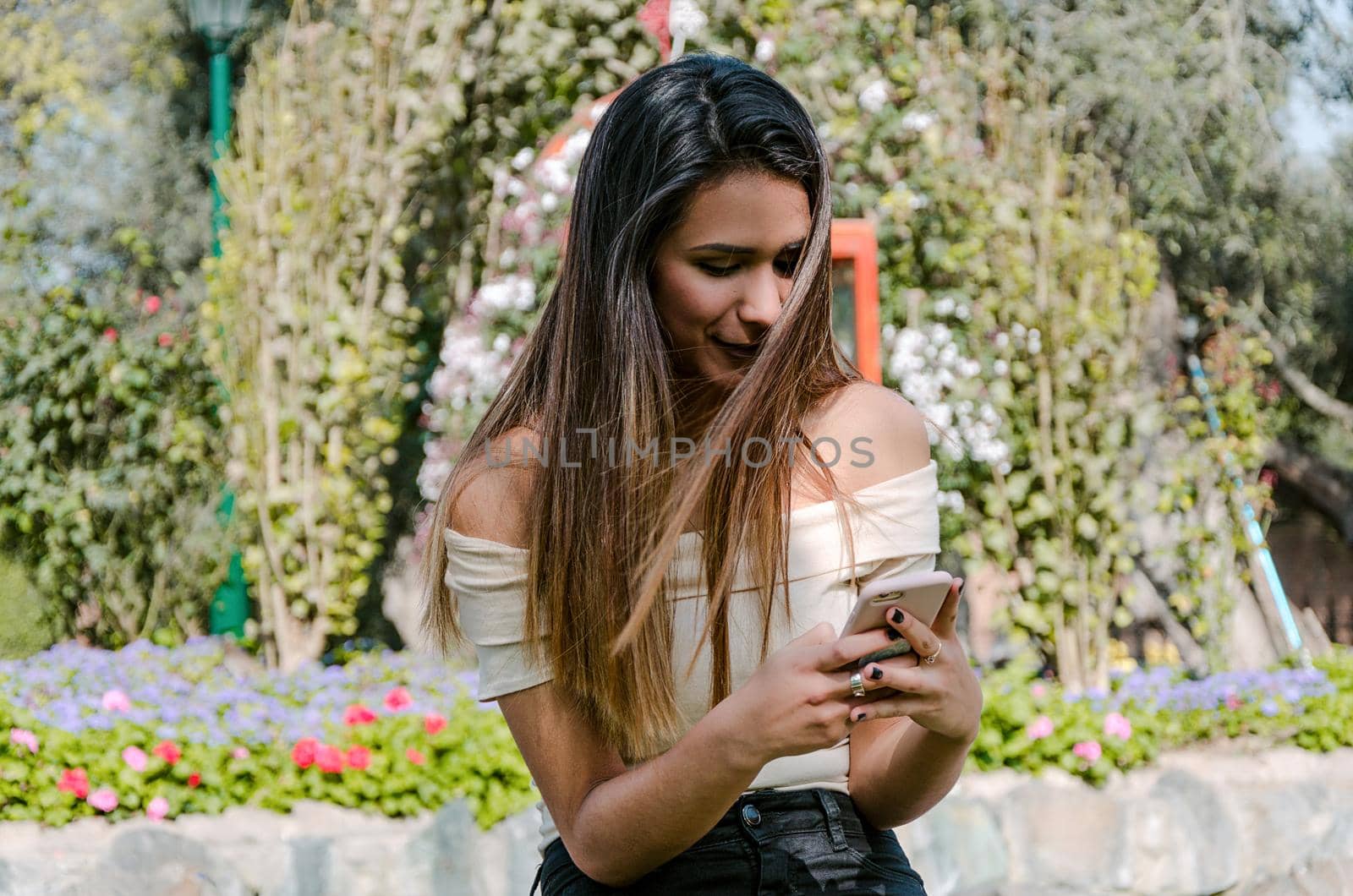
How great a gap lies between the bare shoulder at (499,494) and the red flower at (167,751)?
2512mm

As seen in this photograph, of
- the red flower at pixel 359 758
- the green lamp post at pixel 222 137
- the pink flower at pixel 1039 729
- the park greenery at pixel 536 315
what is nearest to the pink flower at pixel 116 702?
the park greenery at pixel 536 315

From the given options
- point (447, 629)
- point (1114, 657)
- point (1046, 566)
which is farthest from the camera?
point (1114, 657)

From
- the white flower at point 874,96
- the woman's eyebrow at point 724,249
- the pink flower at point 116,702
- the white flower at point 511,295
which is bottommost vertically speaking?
the pink flower at point 116,702

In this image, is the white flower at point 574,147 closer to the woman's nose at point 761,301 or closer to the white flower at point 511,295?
the white flower at point 511,295

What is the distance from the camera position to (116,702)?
147 inches

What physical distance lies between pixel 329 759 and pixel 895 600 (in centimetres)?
275

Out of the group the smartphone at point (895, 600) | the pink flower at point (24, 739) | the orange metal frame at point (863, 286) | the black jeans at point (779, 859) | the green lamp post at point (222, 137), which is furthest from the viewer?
the green lamp post at point (222, 137)

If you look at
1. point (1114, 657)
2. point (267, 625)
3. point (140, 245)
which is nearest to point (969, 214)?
point (1114, 657)

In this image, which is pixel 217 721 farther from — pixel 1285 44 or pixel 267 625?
pixel 1285 44

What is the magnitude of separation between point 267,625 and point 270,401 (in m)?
0.88

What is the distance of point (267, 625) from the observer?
5.12 metres

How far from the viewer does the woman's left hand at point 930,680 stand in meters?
0.99

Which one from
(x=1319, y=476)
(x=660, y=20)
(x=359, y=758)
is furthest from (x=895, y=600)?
(x=1319, y=476)

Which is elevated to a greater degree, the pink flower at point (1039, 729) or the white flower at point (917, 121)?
the white flower at point (917, 121)
